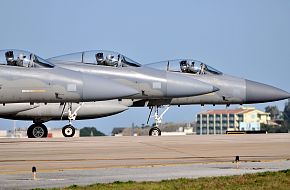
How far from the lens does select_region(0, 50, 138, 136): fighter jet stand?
27625 mm

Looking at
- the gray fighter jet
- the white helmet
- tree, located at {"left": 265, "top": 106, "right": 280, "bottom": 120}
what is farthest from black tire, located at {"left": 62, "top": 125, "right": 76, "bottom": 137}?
tree, located at {"left": 265, "top": 106, "right": 280, "bottom": 120}

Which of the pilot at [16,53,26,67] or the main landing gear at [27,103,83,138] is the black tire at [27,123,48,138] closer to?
the main landing gear at [27,103,83,138]

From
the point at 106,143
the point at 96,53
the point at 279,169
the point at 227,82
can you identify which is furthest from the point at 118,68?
the point at 279,169

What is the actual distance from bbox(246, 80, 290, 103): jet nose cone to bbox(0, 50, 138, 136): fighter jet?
893 centimetres

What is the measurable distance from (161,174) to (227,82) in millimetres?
19980

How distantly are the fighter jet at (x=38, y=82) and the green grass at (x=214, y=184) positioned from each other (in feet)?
45.1

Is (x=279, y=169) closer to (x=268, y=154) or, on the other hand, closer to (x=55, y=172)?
(x=268, y=154)

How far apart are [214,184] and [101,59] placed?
18.7m

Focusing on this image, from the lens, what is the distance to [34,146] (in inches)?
811

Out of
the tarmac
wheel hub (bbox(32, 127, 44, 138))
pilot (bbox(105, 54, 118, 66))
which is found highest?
pilot (bbox(105, 54, 118, 66))

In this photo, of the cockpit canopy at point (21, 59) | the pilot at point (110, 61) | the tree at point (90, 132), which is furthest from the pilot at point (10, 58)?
the tree at point (90, 132)

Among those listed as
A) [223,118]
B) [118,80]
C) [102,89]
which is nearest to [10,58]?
[102,89]

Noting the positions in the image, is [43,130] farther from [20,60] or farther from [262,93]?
[262,93]

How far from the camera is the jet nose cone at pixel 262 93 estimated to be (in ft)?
118
